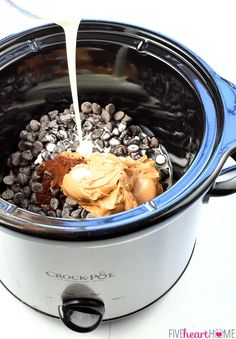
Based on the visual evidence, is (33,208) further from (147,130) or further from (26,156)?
(147,130)

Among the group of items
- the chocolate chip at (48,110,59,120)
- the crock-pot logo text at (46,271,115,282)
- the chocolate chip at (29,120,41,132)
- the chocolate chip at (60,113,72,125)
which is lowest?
the crock-pot logo text at (46,271,115,282)

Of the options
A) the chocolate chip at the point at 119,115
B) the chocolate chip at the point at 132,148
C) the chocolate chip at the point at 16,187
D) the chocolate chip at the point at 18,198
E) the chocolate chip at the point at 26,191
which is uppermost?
the chocolate chip at the point at 119,115

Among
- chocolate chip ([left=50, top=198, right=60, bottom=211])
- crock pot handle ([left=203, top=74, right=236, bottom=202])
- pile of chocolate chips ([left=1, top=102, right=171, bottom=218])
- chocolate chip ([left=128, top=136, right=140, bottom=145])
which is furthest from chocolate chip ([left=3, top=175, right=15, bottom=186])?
crock pot handle ([left=203, top=74, right=236, bottom=202])

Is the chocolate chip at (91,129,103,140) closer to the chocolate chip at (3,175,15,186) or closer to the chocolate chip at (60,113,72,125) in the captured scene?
the chocolate chip at (60,113,72,125)

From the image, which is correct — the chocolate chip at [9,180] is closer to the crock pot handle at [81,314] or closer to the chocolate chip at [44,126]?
the chocolate chip at [44,126]

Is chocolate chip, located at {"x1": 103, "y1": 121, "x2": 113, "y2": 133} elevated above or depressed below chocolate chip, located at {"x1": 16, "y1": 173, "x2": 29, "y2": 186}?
→ above

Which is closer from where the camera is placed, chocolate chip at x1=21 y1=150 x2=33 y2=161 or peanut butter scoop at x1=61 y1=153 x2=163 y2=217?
peanut butter scoop at x1=61 y1=153 x2=163 y2=217

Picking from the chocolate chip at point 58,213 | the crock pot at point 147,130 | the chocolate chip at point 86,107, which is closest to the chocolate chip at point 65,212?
the chocolate chip at point 58,213

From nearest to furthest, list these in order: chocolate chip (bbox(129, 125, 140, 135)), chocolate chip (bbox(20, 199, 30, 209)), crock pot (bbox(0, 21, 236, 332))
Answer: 1. crock pot (bbox(0, 21, 236, 332))
2. chocolate chip (bbox(20, 199, 30, 209))
3. chocolate chip (bbox(129, 125, 140, 135))
